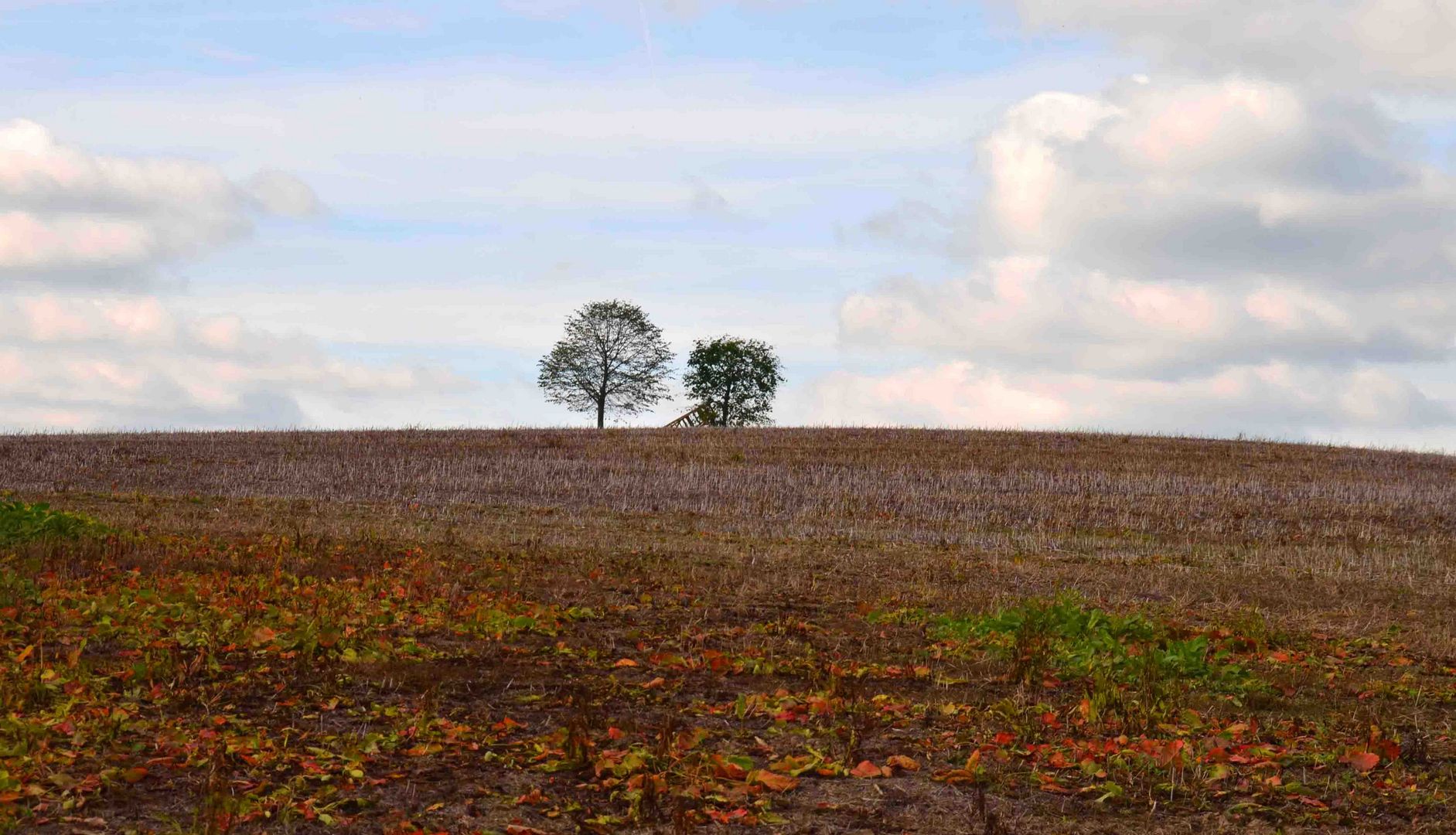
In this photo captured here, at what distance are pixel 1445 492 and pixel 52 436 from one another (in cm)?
4258

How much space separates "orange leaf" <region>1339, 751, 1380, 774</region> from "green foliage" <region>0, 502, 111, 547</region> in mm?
14332

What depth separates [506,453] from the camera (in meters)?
38.1

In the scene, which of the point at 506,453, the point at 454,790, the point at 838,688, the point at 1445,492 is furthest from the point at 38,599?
the point at 1445,492

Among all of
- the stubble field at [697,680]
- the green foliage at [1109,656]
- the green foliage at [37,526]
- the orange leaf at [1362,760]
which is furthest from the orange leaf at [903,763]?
the green foliage at [37,526]

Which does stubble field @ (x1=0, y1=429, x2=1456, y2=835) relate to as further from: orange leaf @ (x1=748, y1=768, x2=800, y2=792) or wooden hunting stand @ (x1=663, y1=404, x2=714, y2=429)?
wooden hunting stand @ (x1=663, y1=404, x2=714, y2=429)

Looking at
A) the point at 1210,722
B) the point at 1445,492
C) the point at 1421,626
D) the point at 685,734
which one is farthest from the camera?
the point at 1445,492

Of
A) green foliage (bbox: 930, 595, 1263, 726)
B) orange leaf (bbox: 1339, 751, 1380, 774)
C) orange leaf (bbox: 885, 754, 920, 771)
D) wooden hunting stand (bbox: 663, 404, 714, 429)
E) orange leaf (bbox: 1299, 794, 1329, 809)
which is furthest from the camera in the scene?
wooden hunting stand (bbox: 663, 404, 714, 429)

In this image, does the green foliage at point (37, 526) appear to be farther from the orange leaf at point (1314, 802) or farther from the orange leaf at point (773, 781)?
the orange leaf at point (1314, 802)

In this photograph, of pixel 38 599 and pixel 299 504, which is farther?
pixel 299 504

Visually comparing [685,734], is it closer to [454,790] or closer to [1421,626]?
[454,790]

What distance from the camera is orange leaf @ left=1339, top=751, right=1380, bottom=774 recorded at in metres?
7.88

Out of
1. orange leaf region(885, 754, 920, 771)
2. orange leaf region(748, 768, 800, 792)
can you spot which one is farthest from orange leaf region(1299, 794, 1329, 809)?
orange leaf region(748, 768, 800, 792)

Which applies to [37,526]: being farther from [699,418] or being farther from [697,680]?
[699,418]

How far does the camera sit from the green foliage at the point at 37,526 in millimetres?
15375
